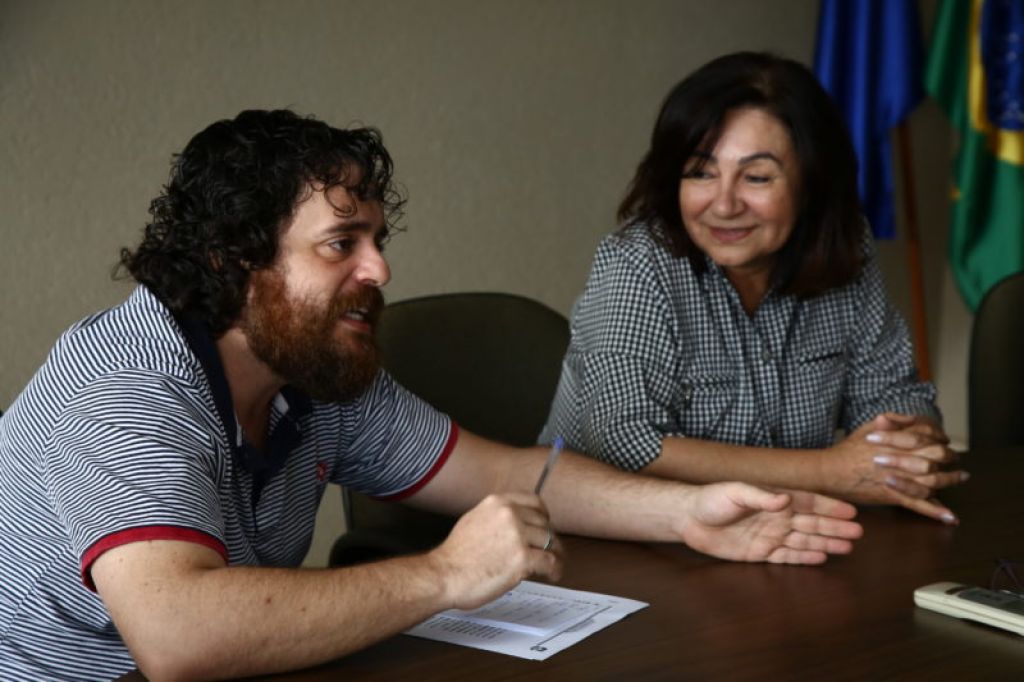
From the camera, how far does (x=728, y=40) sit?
4137 mm

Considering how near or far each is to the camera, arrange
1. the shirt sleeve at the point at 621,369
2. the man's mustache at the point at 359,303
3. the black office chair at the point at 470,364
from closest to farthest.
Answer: the man's mustache at the point at 359,303 → the shirt sleeve at the point at 621,369 → the black office chair at the point at 470,364

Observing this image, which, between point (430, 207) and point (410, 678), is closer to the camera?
point (410, 678)

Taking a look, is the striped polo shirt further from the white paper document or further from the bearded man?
the white paper document

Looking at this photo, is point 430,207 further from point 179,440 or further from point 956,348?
point 956,348

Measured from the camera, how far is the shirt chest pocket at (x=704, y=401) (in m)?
2.25

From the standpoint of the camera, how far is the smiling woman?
2.19 metres

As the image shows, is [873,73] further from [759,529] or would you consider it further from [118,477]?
[118,477]

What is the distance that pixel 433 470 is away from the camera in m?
1.93

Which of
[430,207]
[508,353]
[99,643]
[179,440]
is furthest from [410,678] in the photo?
[430,207]

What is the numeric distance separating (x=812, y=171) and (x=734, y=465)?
0.62 m

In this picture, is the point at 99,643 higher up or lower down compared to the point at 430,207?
lower down

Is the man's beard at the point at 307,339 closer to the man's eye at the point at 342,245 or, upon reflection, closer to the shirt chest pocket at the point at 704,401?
the man's eye at the point at 342,245

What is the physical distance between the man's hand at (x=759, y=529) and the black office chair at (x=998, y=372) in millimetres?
1298

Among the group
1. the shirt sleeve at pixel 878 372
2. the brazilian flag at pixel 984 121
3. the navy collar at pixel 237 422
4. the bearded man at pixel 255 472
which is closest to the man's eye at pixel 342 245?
the bearded man at pixel 255 472
